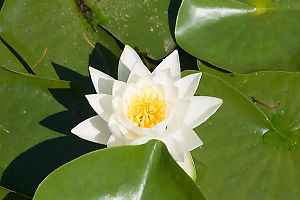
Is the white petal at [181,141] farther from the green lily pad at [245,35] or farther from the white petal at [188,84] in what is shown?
Answer: the green lily pad at [245,35]

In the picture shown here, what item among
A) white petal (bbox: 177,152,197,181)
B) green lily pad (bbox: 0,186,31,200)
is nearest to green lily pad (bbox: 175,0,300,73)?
white petal (bbox: 177,152,197,181)

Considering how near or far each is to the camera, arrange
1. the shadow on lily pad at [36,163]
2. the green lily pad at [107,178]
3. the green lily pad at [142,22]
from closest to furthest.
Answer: the green lily pad at [107,178], the shadow on lily pad at [36,163], the green lily pad at [142,22]

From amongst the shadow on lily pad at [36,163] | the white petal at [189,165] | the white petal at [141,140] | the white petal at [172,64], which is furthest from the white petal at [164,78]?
the shadow on lily pad at [36,163]

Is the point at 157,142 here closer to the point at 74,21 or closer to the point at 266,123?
the point at 266,123

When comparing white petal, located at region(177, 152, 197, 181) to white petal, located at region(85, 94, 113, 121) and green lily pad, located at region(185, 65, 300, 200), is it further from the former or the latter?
white petal, located at region(85, 94, 113, 121)

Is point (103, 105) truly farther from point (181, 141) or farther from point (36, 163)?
point (36, 163)
